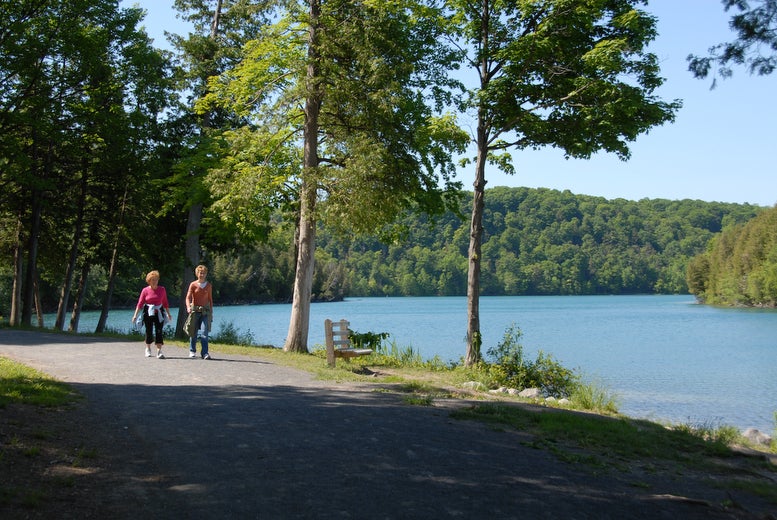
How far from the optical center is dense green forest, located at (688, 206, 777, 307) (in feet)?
308

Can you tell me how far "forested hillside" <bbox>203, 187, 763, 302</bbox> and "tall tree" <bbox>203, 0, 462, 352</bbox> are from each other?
394ft

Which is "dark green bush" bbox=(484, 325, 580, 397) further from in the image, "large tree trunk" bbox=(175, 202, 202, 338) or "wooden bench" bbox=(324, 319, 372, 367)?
"large tree trunk" bbox=(175, 202, 202, 338)

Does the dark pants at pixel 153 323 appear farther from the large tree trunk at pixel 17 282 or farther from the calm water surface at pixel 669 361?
the large tree trunk at pixel 17 282

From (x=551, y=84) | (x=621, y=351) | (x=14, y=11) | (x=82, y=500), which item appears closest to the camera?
(x=82, y=500)

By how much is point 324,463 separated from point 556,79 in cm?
1328

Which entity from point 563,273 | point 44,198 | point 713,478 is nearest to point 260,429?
point 713,478

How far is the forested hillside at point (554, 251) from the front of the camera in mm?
151875

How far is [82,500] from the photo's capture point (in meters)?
4.92

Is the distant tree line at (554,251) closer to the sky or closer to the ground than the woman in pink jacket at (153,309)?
closer to the sky

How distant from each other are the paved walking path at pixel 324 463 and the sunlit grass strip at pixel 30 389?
0.36 m

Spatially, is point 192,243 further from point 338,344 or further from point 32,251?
point 338,344

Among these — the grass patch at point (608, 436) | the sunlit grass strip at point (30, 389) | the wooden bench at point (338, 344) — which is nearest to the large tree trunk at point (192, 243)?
the wooden bench at point (338, 344)

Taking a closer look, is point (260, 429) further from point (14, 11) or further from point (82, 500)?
point (14, 11)

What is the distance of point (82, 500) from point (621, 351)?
3122 centimetres
